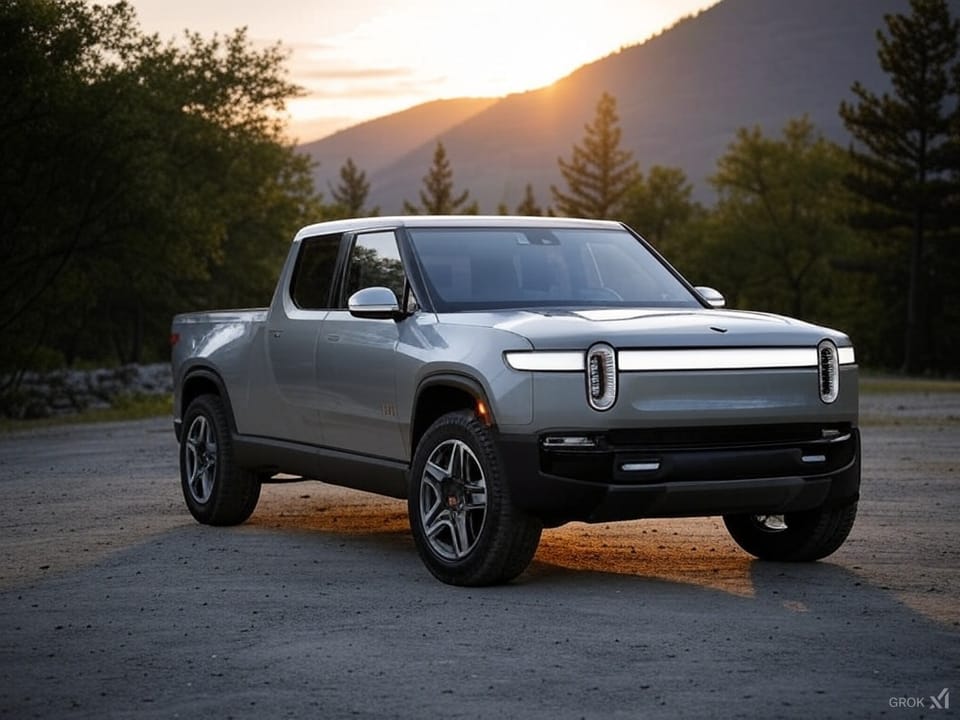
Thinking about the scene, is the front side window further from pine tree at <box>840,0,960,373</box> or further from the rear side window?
pine tree at <box>840,0,960,373</box>

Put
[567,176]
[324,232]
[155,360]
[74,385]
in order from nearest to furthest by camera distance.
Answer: [324,232], [74,385], [155,360], [567,176]

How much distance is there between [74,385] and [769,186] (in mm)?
60671

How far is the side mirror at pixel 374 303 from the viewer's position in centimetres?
880

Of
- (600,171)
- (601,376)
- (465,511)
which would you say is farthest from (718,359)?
(600,171)

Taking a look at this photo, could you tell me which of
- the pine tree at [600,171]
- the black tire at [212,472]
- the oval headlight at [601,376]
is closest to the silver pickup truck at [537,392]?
the oval headlight at [601,376]

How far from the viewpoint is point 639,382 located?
787cm

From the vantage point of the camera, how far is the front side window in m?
9.42

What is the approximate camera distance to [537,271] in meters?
9.48

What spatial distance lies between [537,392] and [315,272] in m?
2.95

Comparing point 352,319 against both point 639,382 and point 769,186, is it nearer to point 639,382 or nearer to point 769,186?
point 639,382

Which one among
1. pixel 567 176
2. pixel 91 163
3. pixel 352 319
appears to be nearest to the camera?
pixel 352 319

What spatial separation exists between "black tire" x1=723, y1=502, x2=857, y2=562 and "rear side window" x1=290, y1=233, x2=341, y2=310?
2962 mm

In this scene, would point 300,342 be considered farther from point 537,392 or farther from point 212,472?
point 537,392

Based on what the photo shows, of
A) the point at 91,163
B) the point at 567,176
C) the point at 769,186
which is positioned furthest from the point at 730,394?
the point at 567,176
